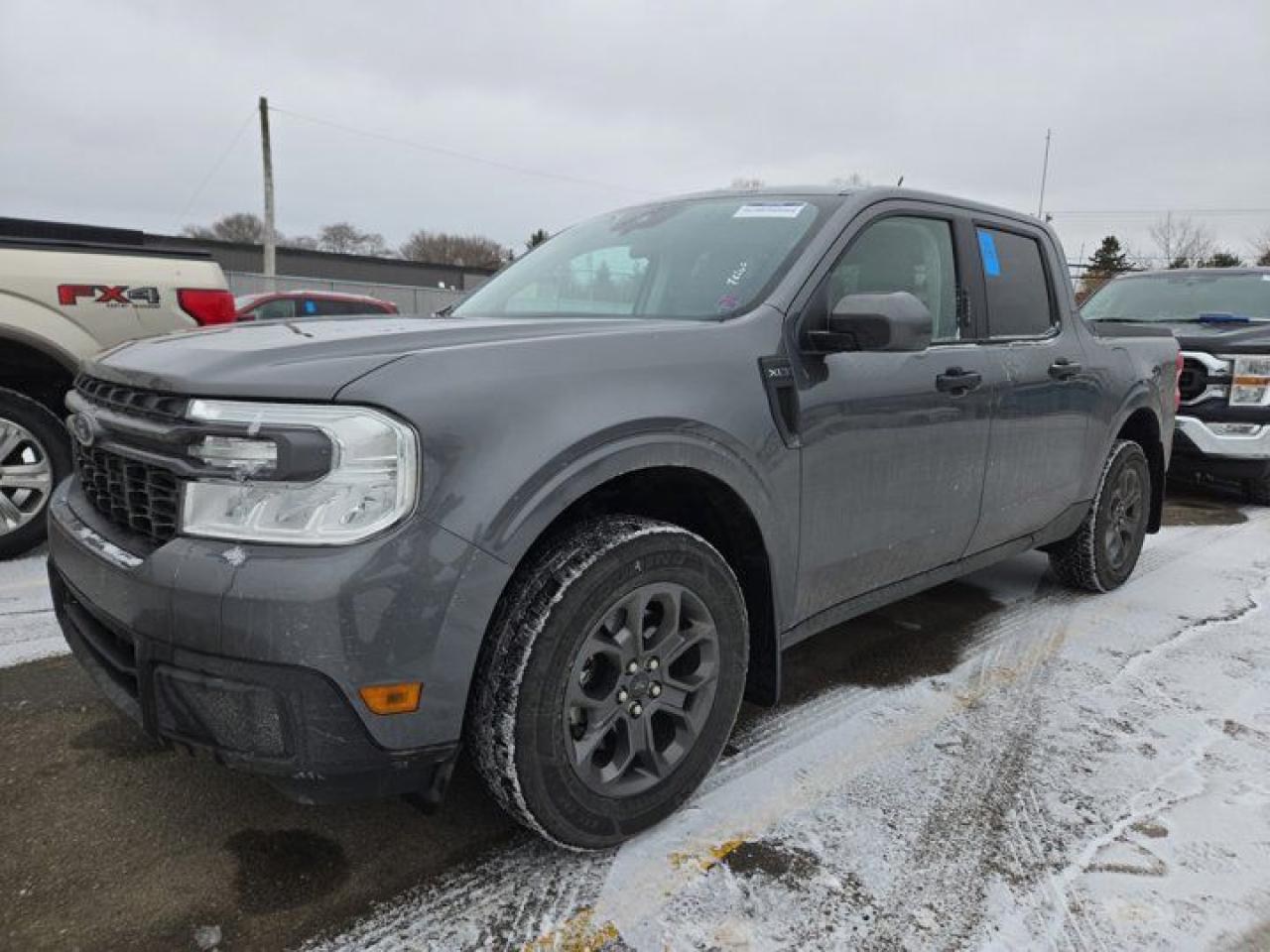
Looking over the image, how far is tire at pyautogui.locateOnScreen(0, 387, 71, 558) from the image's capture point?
3.99m

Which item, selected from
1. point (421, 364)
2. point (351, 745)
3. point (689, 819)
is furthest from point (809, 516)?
point (351, 745)

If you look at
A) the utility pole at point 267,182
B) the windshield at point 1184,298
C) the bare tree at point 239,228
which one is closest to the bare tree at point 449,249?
the bare tree at point 239,228

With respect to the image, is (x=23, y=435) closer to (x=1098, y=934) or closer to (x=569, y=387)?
(x=569, y=387)

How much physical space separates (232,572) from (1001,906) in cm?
182

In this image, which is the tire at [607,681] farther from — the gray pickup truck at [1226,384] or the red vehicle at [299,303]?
the red vehicle at [299,303]

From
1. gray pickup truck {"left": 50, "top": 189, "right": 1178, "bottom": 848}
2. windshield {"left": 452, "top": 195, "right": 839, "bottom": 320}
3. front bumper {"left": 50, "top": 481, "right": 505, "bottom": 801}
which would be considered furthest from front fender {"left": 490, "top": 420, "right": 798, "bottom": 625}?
windshield {"left": 452, "top": 195, "right": 839, "bottom": 320}

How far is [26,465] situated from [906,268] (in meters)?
3.98

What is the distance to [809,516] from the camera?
8.11 feet

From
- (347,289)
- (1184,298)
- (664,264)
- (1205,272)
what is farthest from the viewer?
(347,289)

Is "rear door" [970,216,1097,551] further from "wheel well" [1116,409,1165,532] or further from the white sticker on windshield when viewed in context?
the white sticker on windshield

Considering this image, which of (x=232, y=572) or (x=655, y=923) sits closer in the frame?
(x=232, y=572)

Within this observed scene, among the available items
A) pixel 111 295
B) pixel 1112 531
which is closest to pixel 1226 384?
pixel 1112 531

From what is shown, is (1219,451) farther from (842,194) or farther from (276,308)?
(276,308)

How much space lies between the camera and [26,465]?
13.3 ft
